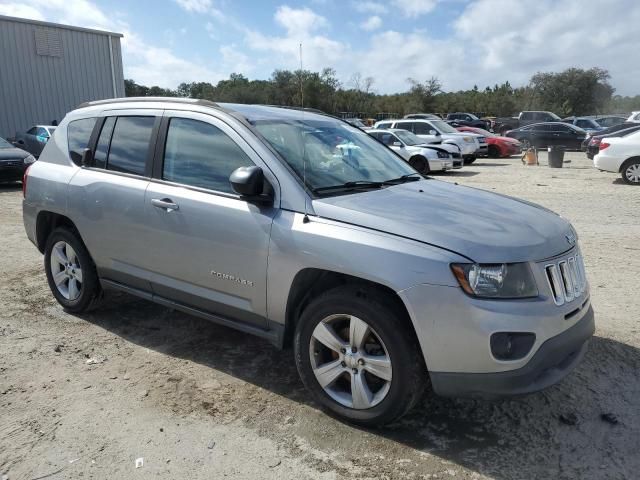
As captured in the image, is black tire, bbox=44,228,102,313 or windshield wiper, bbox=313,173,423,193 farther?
black tire, bbox=44,228,102,313

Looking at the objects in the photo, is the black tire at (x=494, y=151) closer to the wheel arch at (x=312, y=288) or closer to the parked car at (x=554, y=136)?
the parked car at (x=554, y=136)

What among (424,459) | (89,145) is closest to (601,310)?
(424,459)

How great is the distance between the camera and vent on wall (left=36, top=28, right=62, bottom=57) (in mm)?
23516

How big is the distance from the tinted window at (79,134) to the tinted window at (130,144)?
38 cm

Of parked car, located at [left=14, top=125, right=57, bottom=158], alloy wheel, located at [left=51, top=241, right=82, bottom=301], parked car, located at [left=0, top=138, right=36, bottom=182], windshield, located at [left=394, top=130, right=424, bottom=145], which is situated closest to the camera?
alloy wheel, located at [left=51, top=241, right=82, bottom=301]

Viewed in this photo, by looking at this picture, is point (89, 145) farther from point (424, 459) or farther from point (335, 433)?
point (424, 459)

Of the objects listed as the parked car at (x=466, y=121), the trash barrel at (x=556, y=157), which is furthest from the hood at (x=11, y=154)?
the parked car at (x=466, y=121)

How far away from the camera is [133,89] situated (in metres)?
37.1

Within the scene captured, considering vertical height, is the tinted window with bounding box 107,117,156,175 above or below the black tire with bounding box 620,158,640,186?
above

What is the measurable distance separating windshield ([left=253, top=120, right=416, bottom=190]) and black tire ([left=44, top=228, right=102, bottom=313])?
2074mm

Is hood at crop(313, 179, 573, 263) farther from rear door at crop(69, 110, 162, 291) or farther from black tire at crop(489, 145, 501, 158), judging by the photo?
black tire at crop(489, 145, 501, 158)

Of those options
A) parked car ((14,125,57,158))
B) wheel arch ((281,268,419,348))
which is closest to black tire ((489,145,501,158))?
parked car ((14,125,57,158))

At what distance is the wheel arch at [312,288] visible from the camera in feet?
9.55

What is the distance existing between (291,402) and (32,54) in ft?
83.3
